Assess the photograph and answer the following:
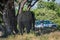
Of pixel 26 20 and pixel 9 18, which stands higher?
pixel 9 18

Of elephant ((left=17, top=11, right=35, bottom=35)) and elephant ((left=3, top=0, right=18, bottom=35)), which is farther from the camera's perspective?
elephant ((left=17, top=11, right=35, bottom=35))

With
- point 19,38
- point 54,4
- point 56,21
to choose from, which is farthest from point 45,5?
point 19,38

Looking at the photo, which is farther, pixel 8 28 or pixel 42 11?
pixel 42 11

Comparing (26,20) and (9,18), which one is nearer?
(9,18)

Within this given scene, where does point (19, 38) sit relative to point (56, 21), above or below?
above

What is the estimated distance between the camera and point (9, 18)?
44.4 feet

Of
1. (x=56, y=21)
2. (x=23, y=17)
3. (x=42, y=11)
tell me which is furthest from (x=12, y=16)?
(x=42, y=11)

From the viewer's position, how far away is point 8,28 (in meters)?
13.6

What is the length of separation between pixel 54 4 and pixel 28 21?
3054cm

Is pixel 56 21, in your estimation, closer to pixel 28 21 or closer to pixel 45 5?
pixel 45 5

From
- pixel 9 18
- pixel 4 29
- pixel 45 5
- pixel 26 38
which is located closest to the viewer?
pixel 26 38

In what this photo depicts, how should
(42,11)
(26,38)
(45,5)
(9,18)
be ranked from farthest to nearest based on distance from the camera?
(45,5) → (42,11) → (9,18) → (26,38)

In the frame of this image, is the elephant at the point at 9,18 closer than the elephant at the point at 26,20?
Yes

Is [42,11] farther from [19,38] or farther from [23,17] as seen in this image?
[19,38]
